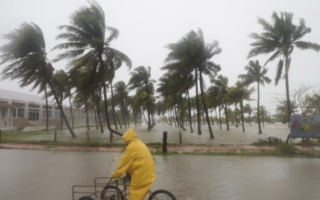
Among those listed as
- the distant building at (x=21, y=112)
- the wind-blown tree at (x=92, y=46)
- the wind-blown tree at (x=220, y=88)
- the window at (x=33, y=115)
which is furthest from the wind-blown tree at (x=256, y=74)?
the window at (x=33, y=115)

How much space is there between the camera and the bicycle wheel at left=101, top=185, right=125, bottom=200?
4844 millimetres

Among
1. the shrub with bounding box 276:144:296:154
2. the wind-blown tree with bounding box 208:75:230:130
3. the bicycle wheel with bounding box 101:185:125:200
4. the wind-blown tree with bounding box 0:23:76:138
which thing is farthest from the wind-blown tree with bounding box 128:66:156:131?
the bicycle wheel with bounding box 101:185:125:200

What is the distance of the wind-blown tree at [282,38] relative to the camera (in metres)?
22.2

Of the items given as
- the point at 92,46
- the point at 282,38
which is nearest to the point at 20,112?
the point at 92,46

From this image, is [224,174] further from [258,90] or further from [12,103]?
[12,103]

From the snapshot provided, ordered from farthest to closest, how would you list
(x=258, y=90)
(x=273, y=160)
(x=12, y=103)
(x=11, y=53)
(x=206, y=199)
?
(x=12, y=103), (x=258, y=90), (x=11, y=53), (x=273, y=160), (x=206, y=199)

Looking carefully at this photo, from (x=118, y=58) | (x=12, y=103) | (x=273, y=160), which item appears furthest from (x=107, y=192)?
(x=12, y=103)

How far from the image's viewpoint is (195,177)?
30.2ft

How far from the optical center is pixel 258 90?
36.8 meters

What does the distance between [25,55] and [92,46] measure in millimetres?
7127

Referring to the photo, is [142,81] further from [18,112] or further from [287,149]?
[287,149]

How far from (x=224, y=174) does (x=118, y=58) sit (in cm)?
1335

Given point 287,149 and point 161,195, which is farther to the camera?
point 287,149

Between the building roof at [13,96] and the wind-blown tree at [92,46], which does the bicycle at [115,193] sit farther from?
the building roof at [13,96]
